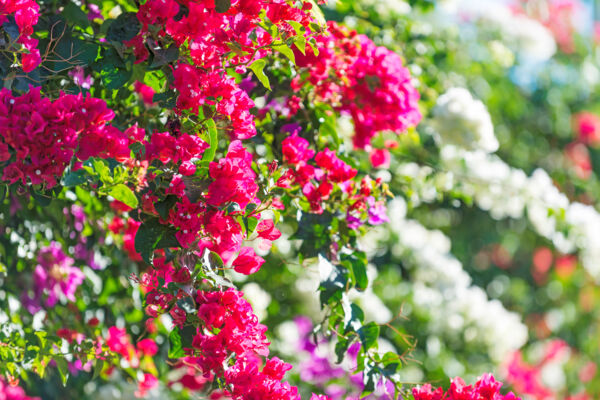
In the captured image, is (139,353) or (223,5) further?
(139,353)

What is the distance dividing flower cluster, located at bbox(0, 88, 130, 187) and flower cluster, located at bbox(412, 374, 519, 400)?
18.5 inches

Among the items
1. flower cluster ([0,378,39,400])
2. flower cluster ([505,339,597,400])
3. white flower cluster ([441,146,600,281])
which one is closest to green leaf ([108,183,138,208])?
flower cluster ([0,378,39,400])

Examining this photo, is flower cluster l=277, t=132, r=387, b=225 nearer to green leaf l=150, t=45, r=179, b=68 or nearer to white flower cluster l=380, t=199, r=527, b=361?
green leaf l=150, t=45, r=179, b=68

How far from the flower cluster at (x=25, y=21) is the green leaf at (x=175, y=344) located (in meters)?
0.34

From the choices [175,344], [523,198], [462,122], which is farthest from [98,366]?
[523,198]

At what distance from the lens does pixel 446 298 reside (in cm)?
203

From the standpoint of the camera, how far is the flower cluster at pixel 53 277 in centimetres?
125

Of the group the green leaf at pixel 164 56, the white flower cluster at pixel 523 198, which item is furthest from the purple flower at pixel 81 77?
the white flower cluster at pixel 523 198

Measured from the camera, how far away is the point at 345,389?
171cm

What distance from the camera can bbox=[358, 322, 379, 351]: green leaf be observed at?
93cm

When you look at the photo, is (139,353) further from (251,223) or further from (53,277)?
(251,223)

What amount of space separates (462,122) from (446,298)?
2.51ft

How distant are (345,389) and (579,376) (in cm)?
230

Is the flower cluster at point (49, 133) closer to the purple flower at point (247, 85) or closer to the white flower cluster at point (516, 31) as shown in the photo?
the purple flower at point (247, 85)
